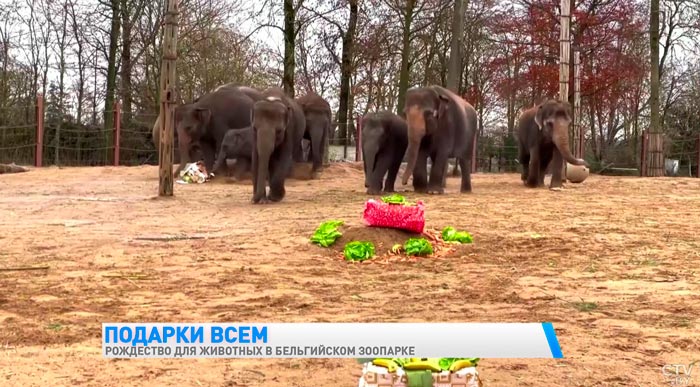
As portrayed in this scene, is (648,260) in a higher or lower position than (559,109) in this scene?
lower

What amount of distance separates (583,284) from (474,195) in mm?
8093

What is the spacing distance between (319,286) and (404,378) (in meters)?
2.90

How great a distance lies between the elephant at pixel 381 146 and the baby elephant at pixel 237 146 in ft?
10.2

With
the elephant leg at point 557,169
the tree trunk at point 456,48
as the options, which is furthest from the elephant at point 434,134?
the tree trunk at point 456,48

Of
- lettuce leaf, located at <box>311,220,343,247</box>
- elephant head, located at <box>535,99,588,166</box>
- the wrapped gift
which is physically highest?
elephant head, located at <box>535,99,588,166</box>

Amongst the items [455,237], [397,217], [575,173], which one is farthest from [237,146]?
[455,237]

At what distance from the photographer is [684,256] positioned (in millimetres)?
6539

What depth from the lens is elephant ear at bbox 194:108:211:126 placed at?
54.7ft

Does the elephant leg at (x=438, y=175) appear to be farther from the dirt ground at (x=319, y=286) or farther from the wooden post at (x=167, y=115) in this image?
the wooden post at (x=167, y=115)

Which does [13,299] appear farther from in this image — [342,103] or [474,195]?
[342,103]

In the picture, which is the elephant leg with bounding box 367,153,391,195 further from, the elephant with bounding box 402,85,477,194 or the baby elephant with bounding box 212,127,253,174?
the baby elephant with bounding box 212,127,253,174

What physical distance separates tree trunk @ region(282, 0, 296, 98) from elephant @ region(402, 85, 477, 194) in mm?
9480

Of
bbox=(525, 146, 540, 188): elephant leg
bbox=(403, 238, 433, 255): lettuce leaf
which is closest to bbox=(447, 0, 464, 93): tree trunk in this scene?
bbox=(525, 146, 540, 188): elephant leg

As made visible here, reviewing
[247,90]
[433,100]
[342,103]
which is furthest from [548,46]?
[433,100]
